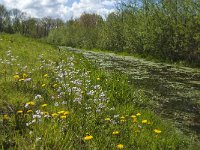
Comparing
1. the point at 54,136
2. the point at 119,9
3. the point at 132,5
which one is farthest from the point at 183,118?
the point at 119,9

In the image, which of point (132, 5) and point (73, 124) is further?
point (132, 5)

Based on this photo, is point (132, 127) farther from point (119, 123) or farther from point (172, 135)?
point (172, 135)

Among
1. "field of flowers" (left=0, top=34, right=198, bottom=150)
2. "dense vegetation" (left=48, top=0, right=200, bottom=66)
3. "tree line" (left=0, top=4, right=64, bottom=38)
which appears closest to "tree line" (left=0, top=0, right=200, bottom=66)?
"dense vegetation" (left=48, top=0, right=200, bottom=66)

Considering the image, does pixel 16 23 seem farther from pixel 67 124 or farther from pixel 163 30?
pixel 67 124

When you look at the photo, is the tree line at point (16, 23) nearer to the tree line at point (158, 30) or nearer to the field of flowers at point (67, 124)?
the tree line at point (158, 30)

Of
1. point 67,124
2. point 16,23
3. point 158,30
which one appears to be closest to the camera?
point 67,124

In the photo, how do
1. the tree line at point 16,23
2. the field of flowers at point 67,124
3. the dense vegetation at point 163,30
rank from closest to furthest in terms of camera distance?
the field of flowers at point 67,124 < the dense vegetation at point 163,30 < the tree line at point 16,23

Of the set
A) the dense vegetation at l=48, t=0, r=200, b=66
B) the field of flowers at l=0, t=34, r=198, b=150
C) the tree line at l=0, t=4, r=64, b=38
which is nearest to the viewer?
the field of flowers at l=0, t=34, r=198, b=150

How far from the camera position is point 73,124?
5.92 metres

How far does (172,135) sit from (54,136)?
137 inches

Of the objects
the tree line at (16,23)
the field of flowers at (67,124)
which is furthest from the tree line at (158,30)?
the tree line at (16,23)

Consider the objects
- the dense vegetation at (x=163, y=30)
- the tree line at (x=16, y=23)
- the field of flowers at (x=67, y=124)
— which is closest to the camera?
the field of flowers at (x=67, y=124)

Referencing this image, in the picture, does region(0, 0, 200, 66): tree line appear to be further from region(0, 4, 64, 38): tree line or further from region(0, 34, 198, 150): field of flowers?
region(0, 4, 64, 38): tree line

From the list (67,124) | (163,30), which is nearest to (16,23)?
(163,30)
